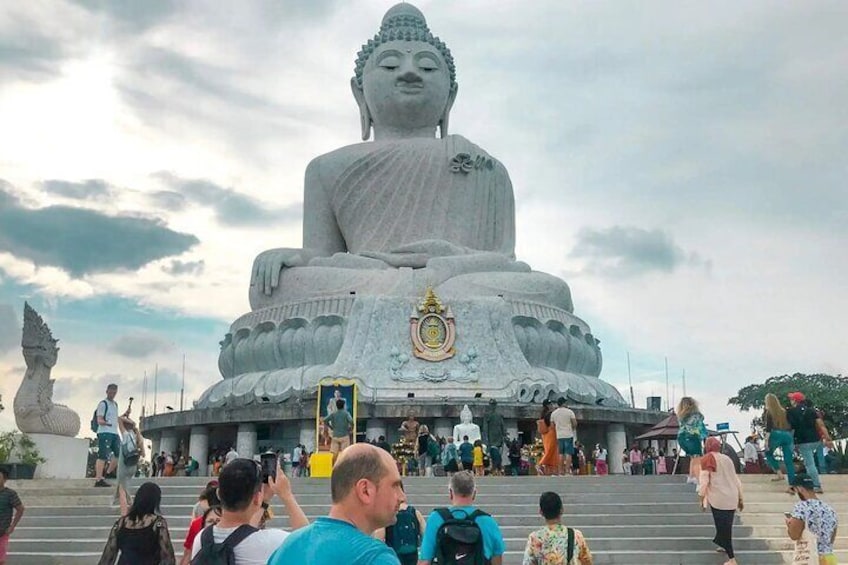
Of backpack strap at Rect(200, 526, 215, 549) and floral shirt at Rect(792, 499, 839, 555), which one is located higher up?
backpack strap at Rect(200, 526, 215, 549)

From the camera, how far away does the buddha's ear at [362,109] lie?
26.2 m

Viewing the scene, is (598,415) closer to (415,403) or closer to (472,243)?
(415,403)

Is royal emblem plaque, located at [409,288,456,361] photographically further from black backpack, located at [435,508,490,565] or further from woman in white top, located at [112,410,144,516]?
black backpack, located at [435,508,490,565]

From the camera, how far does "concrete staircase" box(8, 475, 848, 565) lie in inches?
331

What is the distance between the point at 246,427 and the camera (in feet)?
65.1

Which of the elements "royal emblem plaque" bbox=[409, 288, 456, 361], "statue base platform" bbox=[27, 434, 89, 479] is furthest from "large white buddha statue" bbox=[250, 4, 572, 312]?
"statue base platform" bbox=[27, 434, 89, 479]

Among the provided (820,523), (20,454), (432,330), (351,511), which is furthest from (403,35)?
(351,511)

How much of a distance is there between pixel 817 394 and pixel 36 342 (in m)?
42.8

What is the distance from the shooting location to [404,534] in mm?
4609

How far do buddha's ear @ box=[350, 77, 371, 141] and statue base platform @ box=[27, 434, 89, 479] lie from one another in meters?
13.4

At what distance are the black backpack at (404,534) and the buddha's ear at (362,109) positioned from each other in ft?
73.4

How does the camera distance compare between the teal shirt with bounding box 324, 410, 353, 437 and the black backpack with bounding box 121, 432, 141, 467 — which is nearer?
the black backpack with bounding box 121, 432, 141, 467

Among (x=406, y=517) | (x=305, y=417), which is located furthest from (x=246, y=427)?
(x=406, y=517)

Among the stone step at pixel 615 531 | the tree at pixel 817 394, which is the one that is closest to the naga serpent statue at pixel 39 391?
the stone step at pixel 615 531
